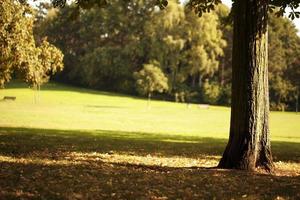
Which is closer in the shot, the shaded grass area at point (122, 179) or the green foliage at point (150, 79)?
the shaded grass area at point (122, 179)

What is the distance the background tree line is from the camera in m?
76.2

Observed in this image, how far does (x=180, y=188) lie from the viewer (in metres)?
8.48

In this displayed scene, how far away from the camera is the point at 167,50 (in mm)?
77562

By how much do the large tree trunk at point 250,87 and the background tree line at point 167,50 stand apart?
6036cm

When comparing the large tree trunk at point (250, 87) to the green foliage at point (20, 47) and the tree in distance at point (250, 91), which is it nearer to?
the tree in distance at point (250, 91)

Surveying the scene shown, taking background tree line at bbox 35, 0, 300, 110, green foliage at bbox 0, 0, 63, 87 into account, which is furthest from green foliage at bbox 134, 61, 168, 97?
green foliage at bbox 0, 0, 63, 87

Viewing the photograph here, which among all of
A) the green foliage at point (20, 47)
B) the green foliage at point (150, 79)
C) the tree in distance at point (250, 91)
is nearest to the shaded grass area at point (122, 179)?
the tree in distance at point (250, 91)

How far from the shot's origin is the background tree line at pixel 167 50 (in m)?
76.2

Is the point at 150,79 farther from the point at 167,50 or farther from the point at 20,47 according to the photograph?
the point at 20,47

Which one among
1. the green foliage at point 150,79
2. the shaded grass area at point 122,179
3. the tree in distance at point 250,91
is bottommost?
the shaded grass area at point 122,179

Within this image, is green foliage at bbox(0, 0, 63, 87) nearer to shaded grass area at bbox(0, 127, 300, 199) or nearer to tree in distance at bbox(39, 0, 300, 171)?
shaded grass area at bbox(0, 127, 300, 199)

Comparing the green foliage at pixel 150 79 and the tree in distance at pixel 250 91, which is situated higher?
the green foliage at pixel 150 79

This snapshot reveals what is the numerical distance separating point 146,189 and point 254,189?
2.03 metres

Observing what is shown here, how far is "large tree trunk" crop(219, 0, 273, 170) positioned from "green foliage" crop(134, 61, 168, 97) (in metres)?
58.9
